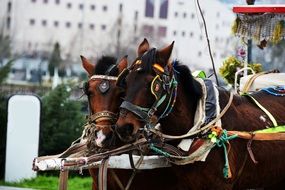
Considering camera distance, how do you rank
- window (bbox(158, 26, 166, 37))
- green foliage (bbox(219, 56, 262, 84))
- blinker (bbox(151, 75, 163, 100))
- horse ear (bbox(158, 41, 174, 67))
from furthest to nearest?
window (bbox(158, 26, 166, 37)) → green foliage (bbox(219, 56, 262, 84)) → horse ear (bbox(158, 41, 174, 67)) → blinker (bbox(151, 75, 163, 100))

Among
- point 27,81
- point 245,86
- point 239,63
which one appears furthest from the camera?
point 27,81

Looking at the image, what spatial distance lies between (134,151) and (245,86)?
6.74 ft

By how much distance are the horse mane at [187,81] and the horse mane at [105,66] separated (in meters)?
0.63

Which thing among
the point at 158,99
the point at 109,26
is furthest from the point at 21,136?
the point at 109,26

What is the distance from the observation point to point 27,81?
85.8 ft

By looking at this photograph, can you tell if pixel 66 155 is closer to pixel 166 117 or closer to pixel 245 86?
pixel 166 117

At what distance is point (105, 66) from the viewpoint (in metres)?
5.87

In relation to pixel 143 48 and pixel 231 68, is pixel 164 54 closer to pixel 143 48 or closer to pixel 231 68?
pixel 143 48

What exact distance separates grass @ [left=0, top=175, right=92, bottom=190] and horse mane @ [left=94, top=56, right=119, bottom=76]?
504 cm

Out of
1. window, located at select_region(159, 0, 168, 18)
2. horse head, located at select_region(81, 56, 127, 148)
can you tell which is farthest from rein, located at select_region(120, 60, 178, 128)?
window, located at select_region(159, 0, 168, 18)

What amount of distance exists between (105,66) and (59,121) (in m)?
7.00

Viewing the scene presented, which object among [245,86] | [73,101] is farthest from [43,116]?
[245,86]

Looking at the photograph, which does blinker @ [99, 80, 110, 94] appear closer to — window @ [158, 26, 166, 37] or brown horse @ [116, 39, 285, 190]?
brown horse @ [116, 39, 285, 190]

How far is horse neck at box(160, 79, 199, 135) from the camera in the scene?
17.3ft
